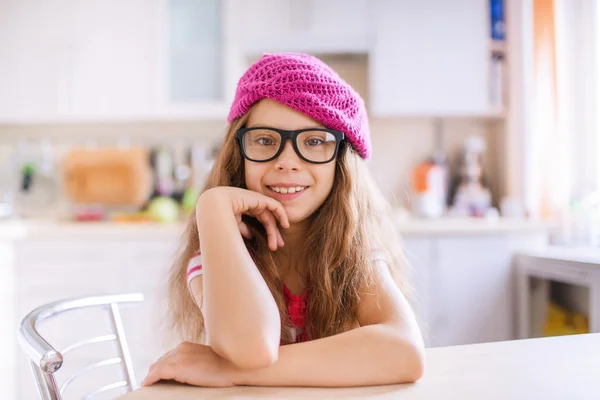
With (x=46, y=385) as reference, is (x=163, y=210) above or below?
above

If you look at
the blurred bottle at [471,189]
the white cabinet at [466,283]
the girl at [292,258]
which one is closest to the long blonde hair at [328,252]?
the girl at [292,258]

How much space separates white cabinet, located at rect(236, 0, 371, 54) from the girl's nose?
1.57m

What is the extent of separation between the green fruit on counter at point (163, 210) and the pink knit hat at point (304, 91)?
5.05 ft

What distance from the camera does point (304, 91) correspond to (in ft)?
2.78

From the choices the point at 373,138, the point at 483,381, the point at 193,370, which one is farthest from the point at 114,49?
the point at 483,381

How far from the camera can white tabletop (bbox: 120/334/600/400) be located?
0.54m

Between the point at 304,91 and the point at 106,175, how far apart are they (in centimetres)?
187

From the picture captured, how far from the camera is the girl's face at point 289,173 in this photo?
0.86 m

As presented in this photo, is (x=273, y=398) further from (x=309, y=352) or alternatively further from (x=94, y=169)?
(x=94, y=169)

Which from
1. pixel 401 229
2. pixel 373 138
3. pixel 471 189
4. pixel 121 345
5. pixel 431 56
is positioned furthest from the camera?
pixel 373 138

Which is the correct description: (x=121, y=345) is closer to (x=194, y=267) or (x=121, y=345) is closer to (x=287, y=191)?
(x=194, y=267)

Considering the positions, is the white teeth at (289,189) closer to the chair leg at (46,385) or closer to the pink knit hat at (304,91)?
the pink knit hat at (304,91)

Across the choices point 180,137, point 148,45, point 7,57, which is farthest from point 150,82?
point 7,57

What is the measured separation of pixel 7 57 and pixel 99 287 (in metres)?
1.19
